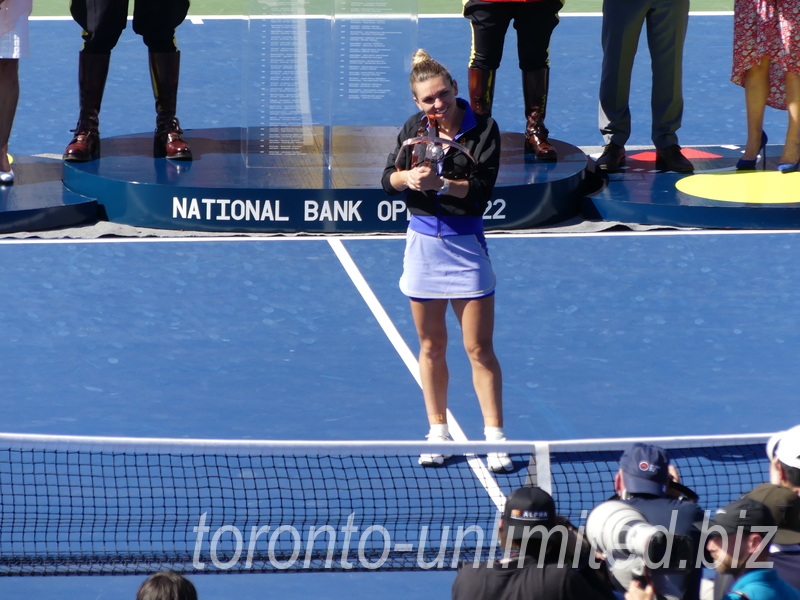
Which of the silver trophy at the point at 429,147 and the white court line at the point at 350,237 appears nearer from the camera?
the silver trophy at the point at 429,147

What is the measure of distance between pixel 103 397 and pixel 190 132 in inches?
190

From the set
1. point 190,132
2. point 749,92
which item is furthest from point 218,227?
point 749,92

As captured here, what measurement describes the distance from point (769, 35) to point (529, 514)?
6828 mm

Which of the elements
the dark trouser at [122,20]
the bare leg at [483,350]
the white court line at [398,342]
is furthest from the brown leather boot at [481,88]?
the bare leg at [483,350]

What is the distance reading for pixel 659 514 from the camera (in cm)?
356

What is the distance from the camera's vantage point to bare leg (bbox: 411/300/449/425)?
213 inches

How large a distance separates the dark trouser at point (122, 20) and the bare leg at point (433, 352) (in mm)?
4562

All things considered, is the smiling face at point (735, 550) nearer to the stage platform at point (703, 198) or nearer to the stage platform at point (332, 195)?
the stage platform at point (332, 195)

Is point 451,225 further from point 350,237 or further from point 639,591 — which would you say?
point 350,237

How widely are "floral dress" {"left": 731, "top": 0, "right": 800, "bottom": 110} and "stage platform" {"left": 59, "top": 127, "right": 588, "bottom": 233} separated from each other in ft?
4.96

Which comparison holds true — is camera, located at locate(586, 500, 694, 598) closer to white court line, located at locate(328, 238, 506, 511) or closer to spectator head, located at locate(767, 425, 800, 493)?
spectator head, located at locate(767, 425, 800, 493)

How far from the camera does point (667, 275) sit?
26.5 ft

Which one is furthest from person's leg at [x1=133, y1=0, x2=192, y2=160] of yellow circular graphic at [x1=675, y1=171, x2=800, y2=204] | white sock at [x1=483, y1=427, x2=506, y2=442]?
white sock at [x1=483, y1=427, x2=506, y2=442]

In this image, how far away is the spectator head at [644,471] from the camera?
3627 millimetres
